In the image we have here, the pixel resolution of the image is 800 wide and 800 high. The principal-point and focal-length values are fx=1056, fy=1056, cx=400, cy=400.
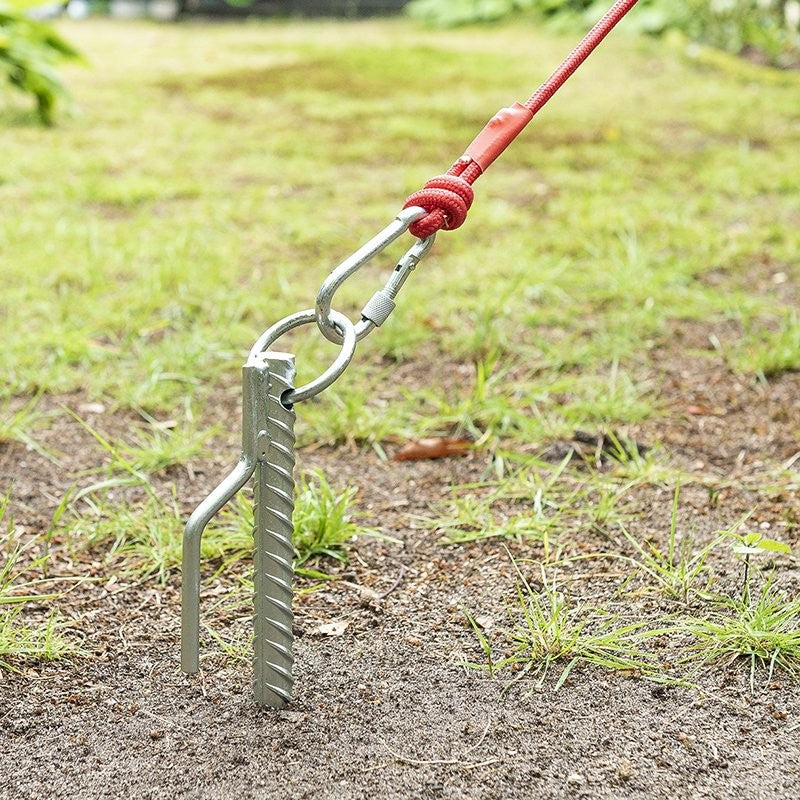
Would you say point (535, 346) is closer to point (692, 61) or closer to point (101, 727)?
point (101, 727)

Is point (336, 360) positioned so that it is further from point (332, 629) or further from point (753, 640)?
point (753, 640)

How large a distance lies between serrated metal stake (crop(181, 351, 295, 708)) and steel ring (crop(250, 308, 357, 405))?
0.05ft

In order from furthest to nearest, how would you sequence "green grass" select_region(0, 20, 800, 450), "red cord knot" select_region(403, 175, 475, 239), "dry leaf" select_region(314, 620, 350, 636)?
1. "green grass" select_region(0, 20, 800, 450)
2. "dry leaf" select_region(314, 620, 350, 636)
3. "red cord knot" select_region(403, 175, 475, 239)

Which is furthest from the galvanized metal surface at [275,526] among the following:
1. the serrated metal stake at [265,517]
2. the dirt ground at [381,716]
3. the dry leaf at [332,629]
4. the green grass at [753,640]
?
the green grass at [753,640]

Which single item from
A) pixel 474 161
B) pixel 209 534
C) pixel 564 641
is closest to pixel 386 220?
pixel 209 534

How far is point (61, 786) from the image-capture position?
1.51 meters

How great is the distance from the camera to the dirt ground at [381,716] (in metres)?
1.51

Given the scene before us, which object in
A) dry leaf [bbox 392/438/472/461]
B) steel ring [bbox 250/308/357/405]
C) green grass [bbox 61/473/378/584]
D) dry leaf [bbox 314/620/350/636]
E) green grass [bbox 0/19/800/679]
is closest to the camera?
steel ring [bbox 250/308/357/405]

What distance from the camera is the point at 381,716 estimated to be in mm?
1642

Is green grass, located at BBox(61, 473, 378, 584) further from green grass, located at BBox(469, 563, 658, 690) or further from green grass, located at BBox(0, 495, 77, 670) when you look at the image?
green grass, located at BBox(469, 563, 658, 690)

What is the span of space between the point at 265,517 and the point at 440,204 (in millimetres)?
573

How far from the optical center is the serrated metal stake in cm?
149

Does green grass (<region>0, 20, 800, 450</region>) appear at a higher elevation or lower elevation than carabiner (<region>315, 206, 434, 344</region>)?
lower

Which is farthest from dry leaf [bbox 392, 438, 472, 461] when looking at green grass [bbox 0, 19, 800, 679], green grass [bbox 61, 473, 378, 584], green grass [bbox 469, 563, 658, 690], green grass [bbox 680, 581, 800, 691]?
green grass [bbox 680, 581, 800, 691]
